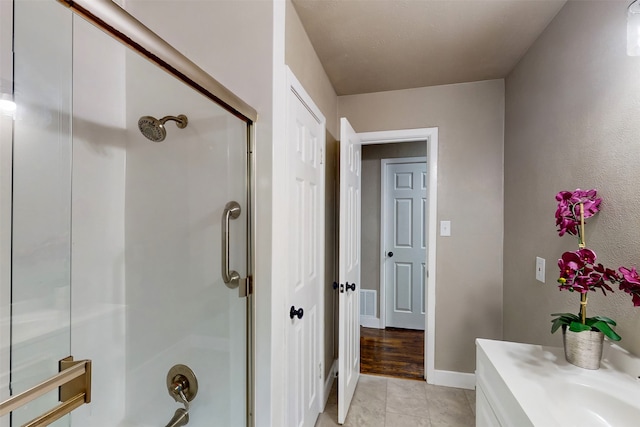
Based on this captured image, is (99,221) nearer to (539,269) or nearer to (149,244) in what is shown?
(149,244)

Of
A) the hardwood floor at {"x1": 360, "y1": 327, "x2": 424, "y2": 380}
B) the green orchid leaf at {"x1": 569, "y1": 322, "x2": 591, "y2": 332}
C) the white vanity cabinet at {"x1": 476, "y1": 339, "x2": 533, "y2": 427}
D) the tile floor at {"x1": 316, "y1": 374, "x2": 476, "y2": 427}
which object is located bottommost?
the hardwood floor at {"x1": 360, "y1": 327, "x2": 424, "y2": 380}

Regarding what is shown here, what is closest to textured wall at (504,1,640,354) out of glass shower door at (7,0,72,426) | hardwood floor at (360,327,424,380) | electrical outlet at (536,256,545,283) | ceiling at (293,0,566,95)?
electrical outlet at (536,256,545,283)

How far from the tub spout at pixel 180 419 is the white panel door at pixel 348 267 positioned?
86 cm

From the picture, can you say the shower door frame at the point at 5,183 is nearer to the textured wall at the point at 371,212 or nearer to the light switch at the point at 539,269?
the light switch at the point at 539,269

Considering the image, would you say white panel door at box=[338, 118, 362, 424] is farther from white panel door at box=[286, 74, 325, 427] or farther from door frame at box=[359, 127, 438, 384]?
door frame at box=[359, 127, 438, 384]

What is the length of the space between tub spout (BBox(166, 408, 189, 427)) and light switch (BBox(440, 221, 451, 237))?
200cm

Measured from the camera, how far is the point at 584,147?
125 cm

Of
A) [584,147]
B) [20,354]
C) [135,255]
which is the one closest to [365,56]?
[584,147]

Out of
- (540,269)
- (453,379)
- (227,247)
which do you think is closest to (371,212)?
(453,379)

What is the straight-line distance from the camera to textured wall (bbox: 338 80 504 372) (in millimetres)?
2150

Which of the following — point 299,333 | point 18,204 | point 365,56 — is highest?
point 365,56

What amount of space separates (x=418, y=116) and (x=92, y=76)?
2103 mm

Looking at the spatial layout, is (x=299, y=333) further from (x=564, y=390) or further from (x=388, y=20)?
(x=388, y=20)

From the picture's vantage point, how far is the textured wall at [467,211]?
2.15 m
